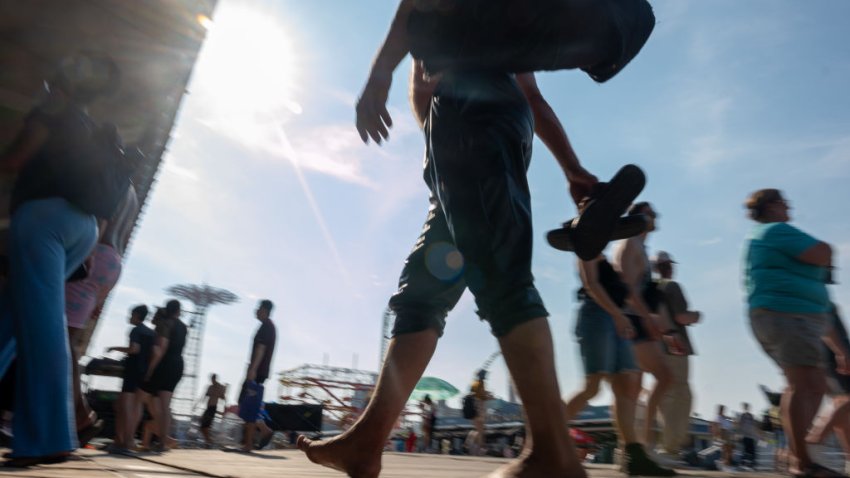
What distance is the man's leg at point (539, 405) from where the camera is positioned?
1.33m

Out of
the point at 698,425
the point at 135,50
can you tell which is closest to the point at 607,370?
the point at 135,50

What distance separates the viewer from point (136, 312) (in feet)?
20.2

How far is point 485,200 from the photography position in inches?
57.5

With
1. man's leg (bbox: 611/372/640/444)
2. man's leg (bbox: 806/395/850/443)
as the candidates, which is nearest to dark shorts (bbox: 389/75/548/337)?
man's leg (bbox: 611/372/640/444)

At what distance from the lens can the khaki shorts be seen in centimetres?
350

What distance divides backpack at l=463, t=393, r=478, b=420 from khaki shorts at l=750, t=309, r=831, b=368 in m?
9.70

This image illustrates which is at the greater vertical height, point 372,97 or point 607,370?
point 372,97

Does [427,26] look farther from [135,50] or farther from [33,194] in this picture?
[135,50]

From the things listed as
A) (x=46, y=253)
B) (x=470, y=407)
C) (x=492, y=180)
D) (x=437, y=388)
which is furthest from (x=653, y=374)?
(x=437, y=388)

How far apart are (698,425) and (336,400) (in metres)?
29.3

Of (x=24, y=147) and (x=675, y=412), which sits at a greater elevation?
(x=24, y=147)

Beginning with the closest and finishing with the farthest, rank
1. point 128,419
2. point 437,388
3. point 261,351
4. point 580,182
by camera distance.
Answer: point 580,182
point 128,419
point 261,351
point 437,388

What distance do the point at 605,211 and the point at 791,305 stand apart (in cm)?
268

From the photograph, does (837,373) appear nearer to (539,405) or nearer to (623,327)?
(623,327)
